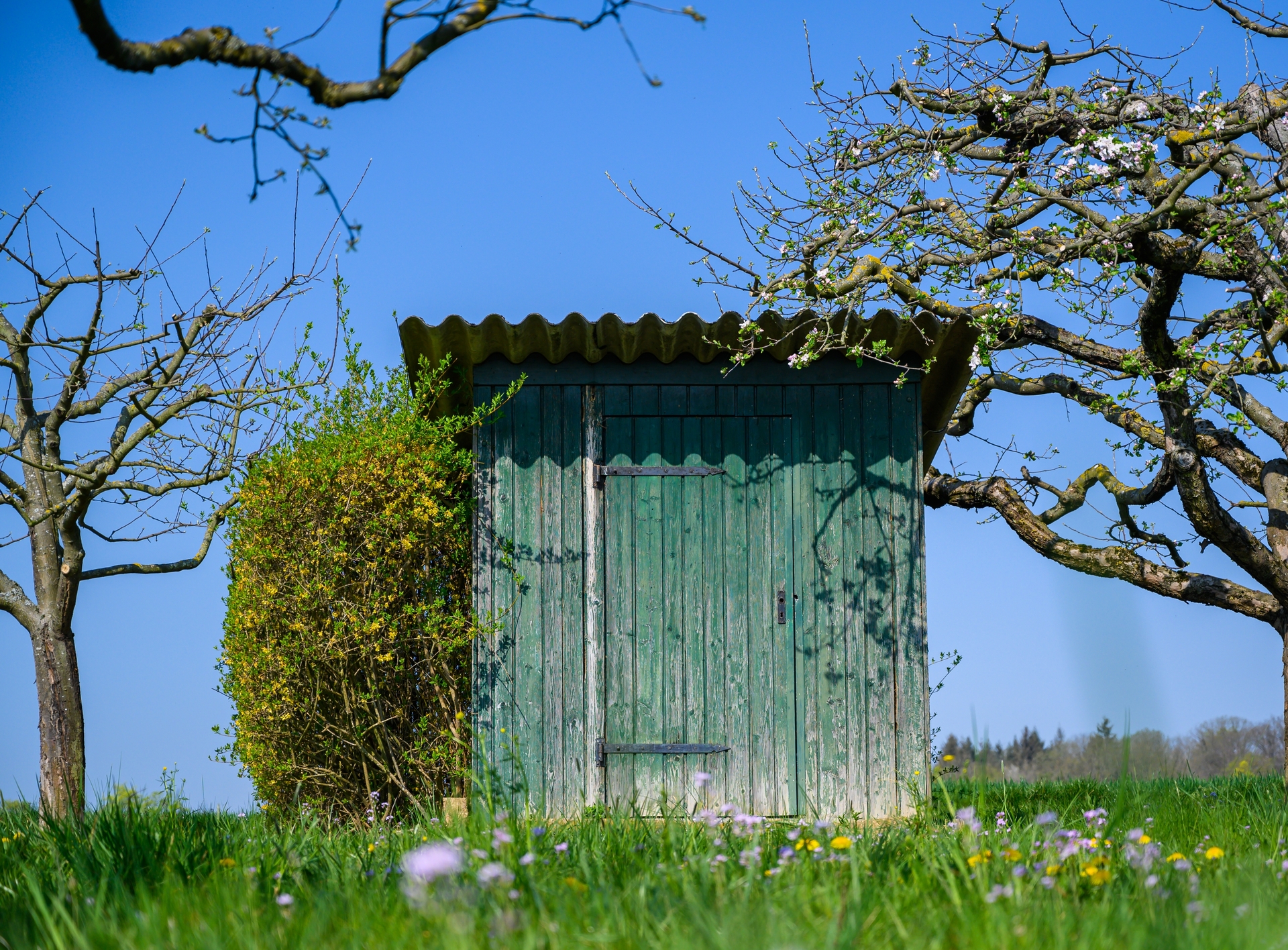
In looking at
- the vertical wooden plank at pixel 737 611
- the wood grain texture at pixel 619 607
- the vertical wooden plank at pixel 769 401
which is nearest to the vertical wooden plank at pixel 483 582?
the wood grain texture at pixel 619 607

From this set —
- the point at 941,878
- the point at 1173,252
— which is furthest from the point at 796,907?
the point at 1173,252

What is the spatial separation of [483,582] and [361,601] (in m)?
0.83

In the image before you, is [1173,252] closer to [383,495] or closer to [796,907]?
[383,495]

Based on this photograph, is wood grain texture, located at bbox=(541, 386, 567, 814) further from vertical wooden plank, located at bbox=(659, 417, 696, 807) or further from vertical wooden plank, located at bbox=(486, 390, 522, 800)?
vertical wooden plank, located at bbox=(659, 417, 696, 807)

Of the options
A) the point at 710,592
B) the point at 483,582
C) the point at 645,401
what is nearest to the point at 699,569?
the point at 710,592

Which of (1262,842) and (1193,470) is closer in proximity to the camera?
(1262,842)

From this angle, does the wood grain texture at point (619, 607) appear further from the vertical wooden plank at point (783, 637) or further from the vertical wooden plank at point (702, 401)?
the vertical wooden plank at point (783, 637)

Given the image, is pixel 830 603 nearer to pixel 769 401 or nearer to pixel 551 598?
pixel 769 401

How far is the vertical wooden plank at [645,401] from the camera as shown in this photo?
19.4ft

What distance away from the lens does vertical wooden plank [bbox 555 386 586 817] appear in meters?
5.66

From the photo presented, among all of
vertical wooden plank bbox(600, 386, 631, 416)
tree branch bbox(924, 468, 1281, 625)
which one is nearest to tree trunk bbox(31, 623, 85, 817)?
vertical wooden plank bbox(600, 386, 631, 416)

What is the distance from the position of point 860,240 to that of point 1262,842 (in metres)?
4.15

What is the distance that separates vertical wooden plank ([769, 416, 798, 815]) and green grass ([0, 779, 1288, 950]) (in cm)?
190

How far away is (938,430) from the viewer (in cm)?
723
